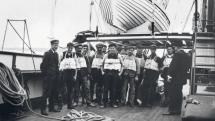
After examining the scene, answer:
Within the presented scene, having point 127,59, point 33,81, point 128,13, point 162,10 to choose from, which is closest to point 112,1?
point 128,13

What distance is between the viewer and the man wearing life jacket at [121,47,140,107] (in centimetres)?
862

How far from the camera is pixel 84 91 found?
8.47 m

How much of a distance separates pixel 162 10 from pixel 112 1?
2736mm

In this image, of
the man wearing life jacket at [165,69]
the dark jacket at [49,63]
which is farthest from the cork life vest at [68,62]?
the man wearing life jacket at [165,69]

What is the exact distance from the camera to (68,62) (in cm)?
789

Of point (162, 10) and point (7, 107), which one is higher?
point (162, 10)

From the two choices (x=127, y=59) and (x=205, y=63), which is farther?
(x=127, y=59)

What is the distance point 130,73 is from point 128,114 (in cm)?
162

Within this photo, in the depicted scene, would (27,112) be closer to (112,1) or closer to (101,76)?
(101,76)

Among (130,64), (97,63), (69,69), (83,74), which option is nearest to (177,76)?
(130,64)

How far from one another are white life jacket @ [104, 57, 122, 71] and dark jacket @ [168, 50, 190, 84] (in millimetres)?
1489

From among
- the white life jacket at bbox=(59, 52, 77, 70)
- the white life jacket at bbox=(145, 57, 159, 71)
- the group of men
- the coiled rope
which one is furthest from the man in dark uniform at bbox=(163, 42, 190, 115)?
the white life jacket at bbox=(59, 52, 77, 70)

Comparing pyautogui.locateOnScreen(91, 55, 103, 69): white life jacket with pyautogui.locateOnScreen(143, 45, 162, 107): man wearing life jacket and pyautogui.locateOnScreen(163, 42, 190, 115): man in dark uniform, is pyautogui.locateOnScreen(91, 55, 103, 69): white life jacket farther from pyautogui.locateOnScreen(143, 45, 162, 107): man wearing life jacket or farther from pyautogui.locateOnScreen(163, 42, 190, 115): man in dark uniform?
pyautogui.locateOnScreen(163, 42, 190, 115): man in dark uniform

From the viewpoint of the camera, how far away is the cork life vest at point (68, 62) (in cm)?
788
